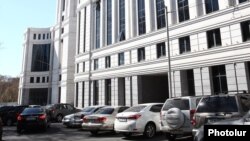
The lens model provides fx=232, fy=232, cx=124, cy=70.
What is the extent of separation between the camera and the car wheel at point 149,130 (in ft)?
36.1

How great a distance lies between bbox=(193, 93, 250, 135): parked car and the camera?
7145mm

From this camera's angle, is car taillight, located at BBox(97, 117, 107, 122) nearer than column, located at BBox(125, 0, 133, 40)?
Yes

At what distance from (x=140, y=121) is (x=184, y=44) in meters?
14.8

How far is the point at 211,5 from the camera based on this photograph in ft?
71.4

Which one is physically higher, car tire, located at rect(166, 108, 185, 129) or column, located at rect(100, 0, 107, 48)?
column, located at rect(100, 0, 107, 48)

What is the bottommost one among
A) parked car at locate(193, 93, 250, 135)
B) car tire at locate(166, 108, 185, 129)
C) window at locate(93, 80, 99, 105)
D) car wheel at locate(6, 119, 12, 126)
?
car wheel at locate(6, 119, 12, 126)

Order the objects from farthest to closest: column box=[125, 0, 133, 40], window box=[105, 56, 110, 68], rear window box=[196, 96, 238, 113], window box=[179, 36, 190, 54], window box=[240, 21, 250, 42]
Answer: window box=[105, 56, 110, 68] < column box=[125, 0, 133, 40] < window box=[179, 36, 190, 54] < window box=[240, 21, 250, 42] < rear window box=[196, 96, 238, 113]

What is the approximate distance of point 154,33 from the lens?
2650cm

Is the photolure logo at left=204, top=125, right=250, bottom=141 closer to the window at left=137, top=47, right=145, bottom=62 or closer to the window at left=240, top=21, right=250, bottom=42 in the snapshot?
the window at left=240, top=21, right=250, bottom=42

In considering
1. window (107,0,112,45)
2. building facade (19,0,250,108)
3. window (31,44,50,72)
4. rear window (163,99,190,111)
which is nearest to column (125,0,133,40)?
building facade (19,0,250,108)

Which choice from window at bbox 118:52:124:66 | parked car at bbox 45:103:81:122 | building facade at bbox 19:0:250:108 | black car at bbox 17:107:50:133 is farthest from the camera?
window at bbox 118:52:124:66

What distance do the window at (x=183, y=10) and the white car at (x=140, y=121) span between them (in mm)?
14989

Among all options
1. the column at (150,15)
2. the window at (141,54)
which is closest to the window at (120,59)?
the window at (141,54)

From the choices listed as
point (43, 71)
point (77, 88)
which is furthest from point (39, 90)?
point (77, 88)
